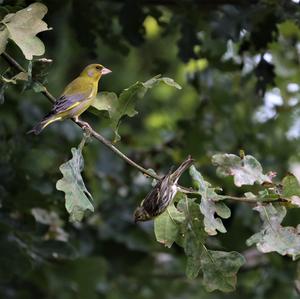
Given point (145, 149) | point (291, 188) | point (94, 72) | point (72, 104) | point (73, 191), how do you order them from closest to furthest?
point (73, 191), point (291, 188), point (72, 104), point (94, 72), point (145, 149)

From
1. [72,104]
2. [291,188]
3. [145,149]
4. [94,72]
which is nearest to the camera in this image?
[291,188]

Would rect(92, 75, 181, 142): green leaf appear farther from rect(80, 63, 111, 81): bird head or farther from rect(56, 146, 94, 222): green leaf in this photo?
rect(80, 63, 111, 81): bird head

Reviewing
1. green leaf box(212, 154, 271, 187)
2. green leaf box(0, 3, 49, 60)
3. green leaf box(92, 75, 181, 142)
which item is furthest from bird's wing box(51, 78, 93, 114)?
green leaf box(212, 154, 271, 187)

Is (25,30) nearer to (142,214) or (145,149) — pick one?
(142,214)

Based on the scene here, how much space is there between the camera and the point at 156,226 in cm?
174

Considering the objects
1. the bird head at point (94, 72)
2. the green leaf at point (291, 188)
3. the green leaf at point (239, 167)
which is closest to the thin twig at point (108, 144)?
the green leaf at point (239, 167)

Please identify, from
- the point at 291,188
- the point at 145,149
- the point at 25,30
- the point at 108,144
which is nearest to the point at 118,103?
the point at 108,144

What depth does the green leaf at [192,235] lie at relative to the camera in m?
1.72

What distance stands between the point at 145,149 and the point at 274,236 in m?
1.90

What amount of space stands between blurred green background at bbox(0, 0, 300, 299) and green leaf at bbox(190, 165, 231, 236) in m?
0.72

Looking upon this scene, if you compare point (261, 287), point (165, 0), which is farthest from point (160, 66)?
point (261, 287)

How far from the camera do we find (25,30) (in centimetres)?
173

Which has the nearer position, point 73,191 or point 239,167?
point 73,191

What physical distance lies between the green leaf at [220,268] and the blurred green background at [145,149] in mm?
822
